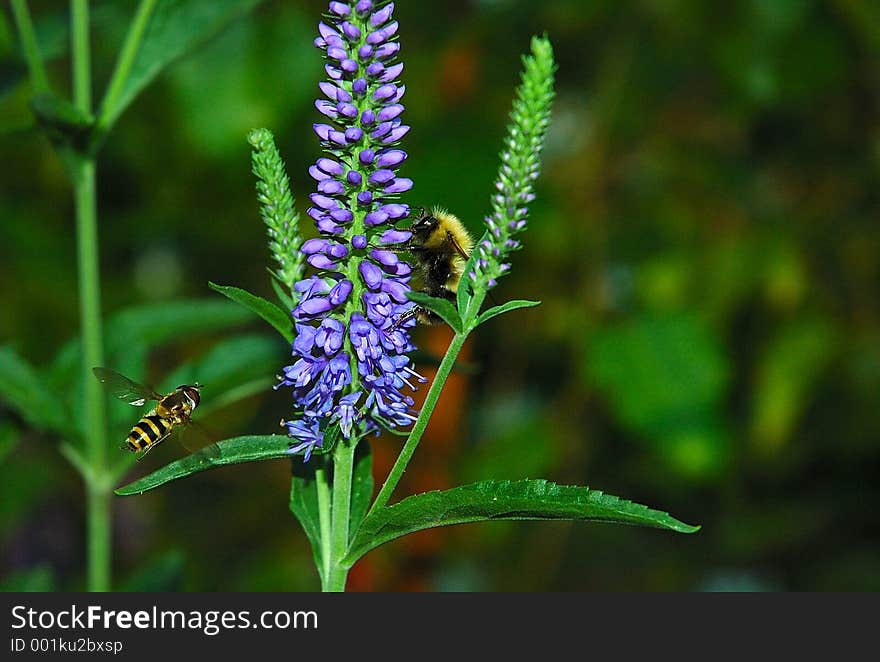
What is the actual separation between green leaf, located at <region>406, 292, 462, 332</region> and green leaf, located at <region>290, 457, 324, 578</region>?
A: 413mm

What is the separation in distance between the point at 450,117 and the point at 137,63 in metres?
2.00

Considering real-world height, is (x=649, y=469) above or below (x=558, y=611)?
above

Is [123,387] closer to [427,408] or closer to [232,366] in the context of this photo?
[232,366]

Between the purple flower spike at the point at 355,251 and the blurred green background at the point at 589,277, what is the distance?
2055mm

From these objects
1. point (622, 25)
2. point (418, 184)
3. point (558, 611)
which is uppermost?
point (622, 25)

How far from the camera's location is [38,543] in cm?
584

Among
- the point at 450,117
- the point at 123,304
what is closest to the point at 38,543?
the point at 123,304

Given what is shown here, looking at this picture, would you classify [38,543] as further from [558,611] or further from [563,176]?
[558,611]

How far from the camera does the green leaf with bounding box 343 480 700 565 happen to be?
5.45 feet

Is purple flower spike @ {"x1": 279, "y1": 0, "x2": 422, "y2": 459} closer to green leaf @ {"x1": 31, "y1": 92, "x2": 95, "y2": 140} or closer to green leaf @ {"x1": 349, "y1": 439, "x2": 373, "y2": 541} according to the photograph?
green leaf @ {"x1": 349, "y1": 439, "x2": 373, "y2": 541}

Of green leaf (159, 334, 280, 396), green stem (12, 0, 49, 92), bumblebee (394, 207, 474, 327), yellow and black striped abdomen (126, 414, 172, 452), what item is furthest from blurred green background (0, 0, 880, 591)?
yellow and black striped abdomen (126, 414, 172, 452)

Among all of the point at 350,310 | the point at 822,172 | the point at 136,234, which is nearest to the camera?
the point at 350,310

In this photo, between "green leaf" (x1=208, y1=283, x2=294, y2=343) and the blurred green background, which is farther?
the blurred green background

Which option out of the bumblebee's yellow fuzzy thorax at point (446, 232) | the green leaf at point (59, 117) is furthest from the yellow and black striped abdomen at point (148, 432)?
the green leaf at point (59, 117)
